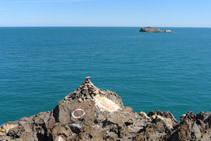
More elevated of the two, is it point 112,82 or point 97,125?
point 97,125

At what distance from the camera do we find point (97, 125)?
963 inches

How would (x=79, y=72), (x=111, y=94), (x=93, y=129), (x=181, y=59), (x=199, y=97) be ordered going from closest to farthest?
(x=93, y=129) → (x=111, y=94) → (x=199, y=97) → (x=79, y=72) → (x=181, y=59)

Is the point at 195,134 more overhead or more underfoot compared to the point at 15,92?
more overhead

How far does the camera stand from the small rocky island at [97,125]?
71.9ft

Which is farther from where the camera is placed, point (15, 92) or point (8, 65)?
point (8, 65)

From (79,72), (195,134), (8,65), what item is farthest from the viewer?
(8,65)

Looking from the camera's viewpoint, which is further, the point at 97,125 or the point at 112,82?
the point at 112,82

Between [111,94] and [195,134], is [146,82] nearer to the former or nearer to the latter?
[111,94]

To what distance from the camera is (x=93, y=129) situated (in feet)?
75.3

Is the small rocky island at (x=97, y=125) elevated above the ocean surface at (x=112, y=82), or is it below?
above

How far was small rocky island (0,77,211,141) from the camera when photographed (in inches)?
862

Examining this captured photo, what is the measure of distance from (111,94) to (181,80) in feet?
146

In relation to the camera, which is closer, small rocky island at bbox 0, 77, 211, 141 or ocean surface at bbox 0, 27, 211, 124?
small rocky island at bbox 0, 77, 211, 141

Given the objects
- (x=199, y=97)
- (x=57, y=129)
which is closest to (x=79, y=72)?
(x=199, y=97)
